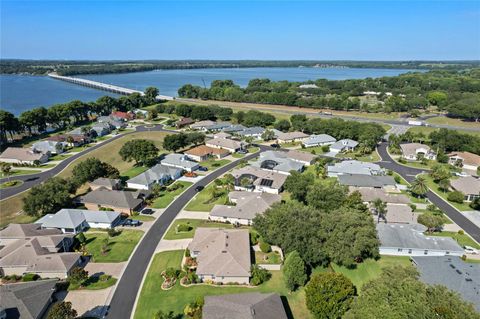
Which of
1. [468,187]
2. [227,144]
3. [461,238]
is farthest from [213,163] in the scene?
[468,187]

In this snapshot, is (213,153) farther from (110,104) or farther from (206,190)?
(110,104)

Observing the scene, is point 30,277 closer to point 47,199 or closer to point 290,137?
point 47,199

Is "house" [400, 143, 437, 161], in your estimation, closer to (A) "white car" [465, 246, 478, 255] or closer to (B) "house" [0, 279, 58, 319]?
(A) "white car" [465, 246, 478, 255]

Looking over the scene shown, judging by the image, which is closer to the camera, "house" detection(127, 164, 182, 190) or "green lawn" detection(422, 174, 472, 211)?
"green lawn" detection(422, 174, 472, 211)

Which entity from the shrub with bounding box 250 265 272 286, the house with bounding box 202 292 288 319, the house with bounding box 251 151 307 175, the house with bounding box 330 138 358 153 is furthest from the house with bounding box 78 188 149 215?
the house with bounding box 330 138 358 153

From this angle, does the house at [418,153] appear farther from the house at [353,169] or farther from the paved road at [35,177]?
the paved road at [35,177]

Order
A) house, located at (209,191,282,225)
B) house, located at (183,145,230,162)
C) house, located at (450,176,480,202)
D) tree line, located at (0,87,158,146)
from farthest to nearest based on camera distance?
tree line, located at (0,87,158,146) < house, located at (183,145,230,162) < house, located at (450,176,480,202) < house, located at (209,191,282,225)

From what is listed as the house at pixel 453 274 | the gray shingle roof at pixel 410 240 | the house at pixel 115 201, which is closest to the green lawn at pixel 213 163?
the house at pixel 115 201
